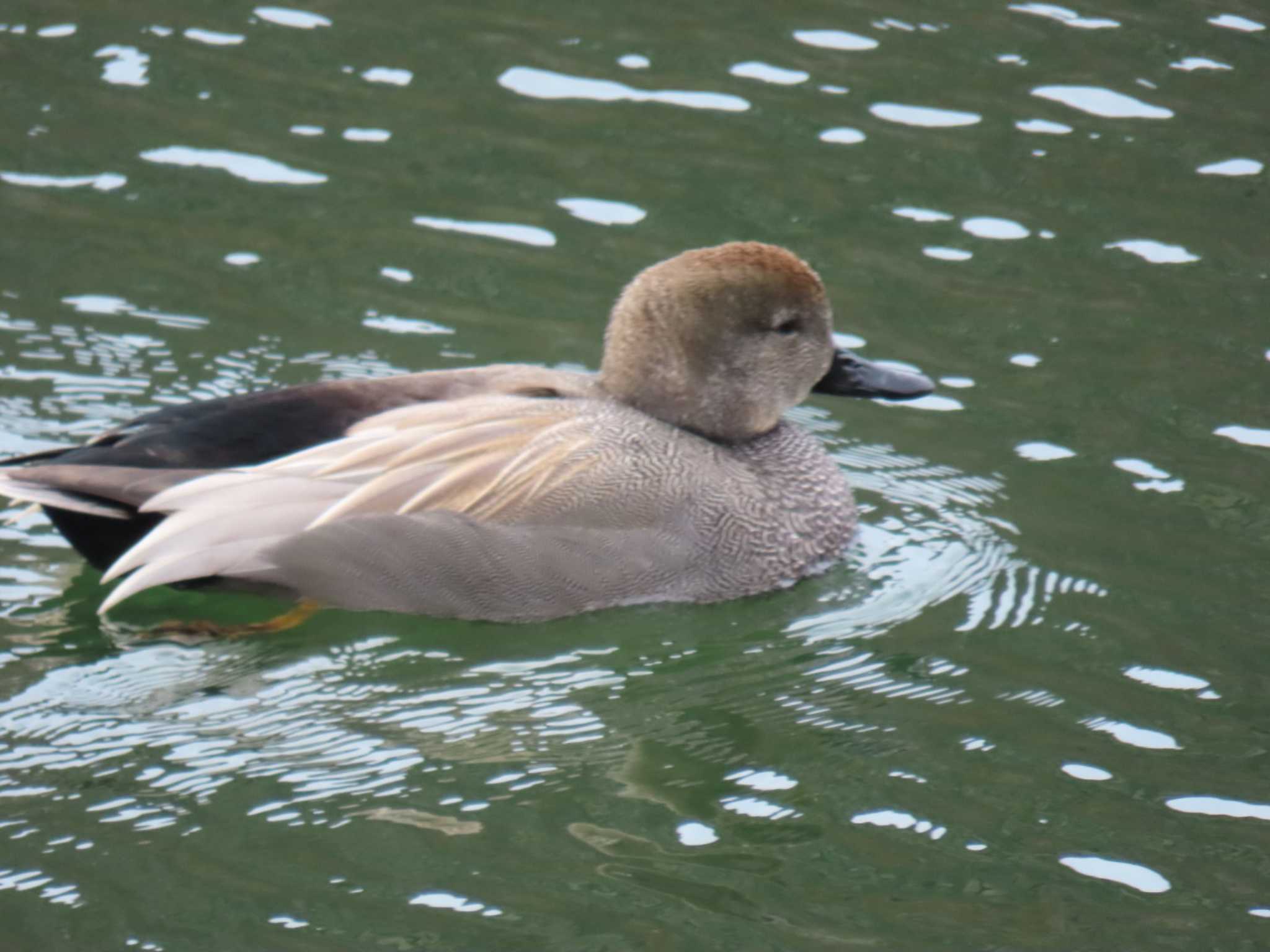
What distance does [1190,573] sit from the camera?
6.68 meters

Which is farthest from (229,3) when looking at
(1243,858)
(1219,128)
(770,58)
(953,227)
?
(1243,858)

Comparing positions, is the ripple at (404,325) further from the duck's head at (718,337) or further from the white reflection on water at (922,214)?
the white reflection on water at (922,214)

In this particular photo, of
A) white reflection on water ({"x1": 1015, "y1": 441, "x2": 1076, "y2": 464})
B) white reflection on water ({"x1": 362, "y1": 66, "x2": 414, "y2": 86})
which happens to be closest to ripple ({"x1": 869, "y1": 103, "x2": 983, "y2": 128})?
white reflection on water ({"x1": 362, "y1": 66, "x2": 414, "y2": 86})

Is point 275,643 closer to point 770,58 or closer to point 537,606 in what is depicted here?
A: point 537,606

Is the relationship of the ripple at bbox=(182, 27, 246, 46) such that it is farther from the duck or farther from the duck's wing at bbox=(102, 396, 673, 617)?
the duck's wing at bbox=(102, 396, 673, 617)

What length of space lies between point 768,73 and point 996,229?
1848 millimetres

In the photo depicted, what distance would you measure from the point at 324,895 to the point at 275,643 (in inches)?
56.3

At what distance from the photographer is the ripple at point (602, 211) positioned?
355 inches

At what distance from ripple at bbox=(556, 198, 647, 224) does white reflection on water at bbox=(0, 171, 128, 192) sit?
2.20m

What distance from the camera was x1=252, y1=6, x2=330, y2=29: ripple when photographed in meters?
10.4

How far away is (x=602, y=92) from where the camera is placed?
9.95 meters

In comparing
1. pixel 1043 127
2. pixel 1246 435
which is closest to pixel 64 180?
pixel 1043 127

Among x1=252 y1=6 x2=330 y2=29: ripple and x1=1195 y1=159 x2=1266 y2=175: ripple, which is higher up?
x1=252 y1=6 x2=330 y2=29: ripple

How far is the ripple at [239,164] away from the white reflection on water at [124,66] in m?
0.71
